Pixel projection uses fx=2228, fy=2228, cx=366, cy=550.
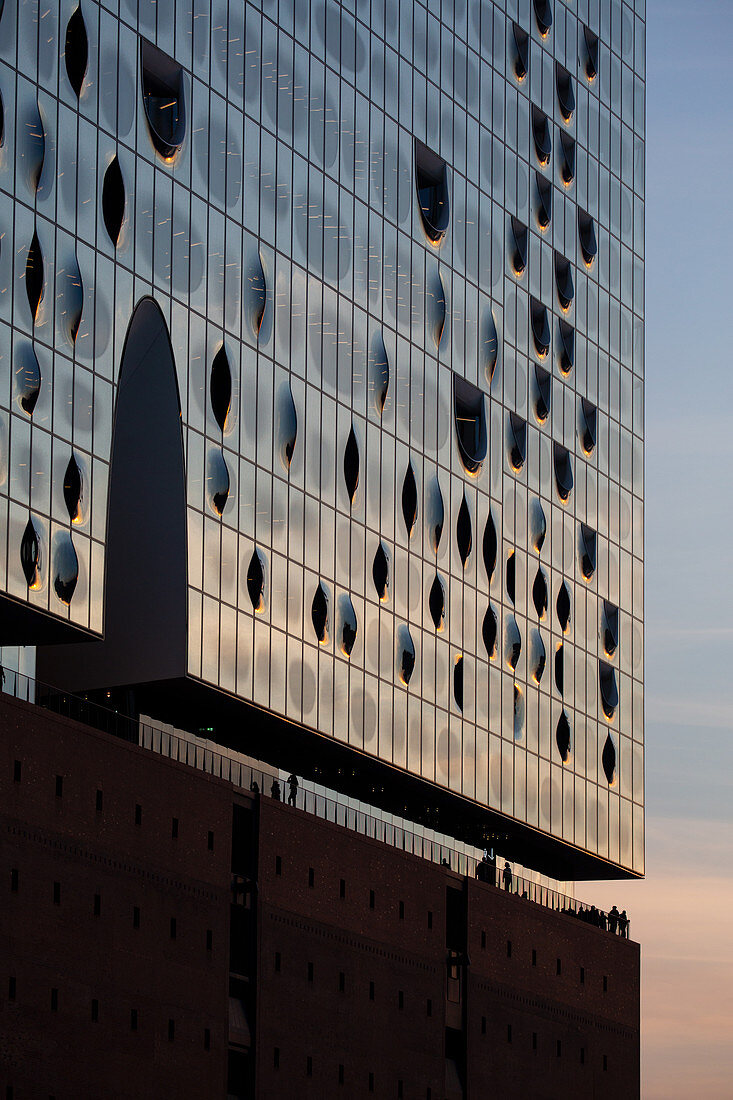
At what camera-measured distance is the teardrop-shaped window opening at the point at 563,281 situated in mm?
67312

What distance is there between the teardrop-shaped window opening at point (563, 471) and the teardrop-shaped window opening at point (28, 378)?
27.1 metres

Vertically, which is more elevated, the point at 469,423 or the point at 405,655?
the point at 469,423

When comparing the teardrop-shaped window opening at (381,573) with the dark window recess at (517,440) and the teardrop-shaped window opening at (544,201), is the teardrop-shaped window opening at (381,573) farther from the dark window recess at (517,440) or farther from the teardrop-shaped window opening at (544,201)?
the teardrop-shaped window opening at (544,201)

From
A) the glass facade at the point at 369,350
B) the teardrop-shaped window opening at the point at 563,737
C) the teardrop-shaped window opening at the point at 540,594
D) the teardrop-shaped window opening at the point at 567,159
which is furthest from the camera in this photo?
the teardrop-shaped window opening at the point at 567,159

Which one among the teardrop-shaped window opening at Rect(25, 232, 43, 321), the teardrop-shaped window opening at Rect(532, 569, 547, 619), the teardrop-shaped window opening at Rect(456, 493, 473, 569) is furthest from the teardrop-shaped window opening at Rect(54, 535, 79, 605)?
the teardrop-shaped window opening at Rect(532, 569, 547, 619)

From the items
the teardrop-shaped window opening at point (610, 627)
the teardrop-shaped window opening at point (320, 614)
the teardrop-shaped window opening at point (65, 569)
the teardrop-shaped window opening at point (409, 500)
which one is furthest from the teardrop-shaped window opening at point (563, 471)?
the teardrop-shaped window opening at point (65, 569)

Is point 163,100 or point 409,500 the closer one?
point 163,100

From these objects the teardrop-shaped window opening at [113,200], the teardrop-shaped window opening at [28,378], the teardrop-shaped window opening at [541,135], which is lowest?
the teardrop-shaped window opening at [28,378]

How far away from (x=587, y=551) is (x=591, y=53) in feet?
53.0

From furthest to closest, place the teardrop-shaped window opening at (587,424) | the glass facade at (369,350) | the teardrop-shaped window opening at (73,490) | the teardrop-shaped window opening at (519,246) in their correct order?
1. the teardrop-shaped window opening at (587,424)
2. the teardrop-shaped window opening at (519,246)
3. the glass facade at (369,350)
4. the teardrop-shaped window opening at (73,490)

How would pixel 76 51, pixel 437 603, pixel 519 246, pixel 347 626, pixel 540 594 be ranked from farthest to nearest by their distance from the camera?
pixel 519 246 < pixel 540 594 < pixel 437 603 < pixel 347 626 < pixel 76 51

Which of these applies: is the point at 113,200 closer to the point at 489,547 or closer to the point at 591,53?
the point at 489,547

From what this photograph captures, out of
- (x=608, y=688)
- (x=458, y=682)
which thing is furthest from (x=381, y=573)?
(x=608, y=688)

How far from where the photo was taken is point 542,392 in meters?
65.5
